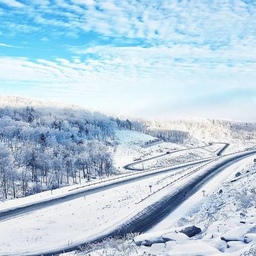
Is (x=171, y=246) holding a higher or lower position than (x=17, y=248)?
higher

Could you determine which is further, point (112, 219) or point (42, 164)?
point (42, 164)

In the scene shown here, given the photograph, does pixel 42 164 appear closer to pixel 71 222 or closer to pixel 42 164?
pixel 42 164

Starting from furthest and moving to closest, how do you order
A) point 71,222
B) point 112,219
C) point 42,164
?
point 42,164
point 71,222
point 112,219

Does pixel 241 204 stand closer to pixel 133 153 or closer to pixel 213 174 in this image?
pixel 213 174

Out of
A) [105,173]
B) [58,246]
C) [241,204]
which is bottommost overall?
[105,173]

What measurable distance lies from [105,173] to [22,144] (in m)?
41.8

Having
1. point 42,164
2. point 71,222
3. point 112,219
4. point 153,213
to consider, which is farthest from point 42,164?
point 153,213

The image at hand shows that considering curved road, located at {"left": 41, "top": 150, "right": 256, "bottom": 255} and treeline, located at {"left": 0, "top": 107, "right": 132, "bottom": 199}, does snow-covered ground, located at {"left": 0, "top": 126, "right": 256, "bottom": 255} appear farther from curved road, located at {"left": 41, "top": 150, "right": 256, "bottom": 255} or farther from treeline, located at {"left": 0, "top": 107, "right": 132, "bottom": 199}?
treeline, located at {"left": 0, "top": 107, "right": 132, "bottom": 199}

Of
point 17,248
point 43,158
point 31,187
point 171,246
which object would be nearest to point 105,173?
point 43,158

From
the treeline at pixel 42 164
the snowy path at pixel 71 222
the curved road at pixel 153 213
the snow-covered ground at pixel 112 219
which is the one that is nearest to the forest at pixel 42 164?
the treeline at pixel 42 164

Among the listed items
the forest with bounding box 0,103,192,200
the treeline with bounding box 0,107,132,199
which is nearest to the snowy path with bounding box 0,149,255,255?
the forest with bounding box 0,103,192,200

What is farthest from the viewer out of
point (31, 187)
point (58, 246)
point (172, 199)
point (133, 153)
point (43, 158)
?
point (133, 153)

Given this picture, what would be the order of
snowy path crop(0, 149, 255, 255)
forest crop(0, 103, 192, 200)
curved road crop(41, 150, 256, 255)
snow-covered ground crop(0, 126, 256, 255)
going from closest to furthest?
snow-covered ground crop(0, 126, 256, 255), snowy path crop(0, 149, 255, 255), curved road crop(41, 150, 256, 255), forest crop(0, 103, 192, 200)

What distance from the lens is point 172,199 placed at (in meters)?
49.8
